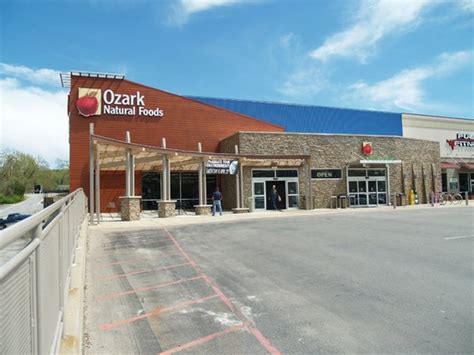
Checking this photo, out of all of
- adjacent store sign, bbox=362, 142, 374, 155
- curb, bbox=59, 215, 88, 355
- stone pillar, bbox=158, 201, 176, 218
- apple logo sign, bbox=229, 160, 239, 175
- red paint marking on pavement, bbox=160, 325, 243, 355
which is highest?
adjacent store sign, bbox=362, 142, 374, 155

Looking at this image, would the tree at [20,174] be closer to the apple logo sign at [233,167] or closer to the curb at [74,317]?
the apple logo sign at [233,167]

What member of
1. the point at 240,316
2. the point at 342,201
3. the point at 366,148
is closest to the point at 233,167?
the point at 342,201

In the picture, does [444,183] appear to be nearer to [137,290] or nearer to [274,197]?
[274,197]

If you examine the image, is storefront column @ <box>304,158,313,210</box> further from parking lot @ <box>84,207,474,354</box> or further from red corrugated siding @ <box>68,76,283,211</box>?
parking lot @ <box>84,207,474,354</box>

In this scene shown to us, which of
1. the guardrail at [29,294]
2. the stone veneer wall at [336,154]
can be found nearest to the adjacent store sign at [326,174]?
the stone veneer wall at [336,154]

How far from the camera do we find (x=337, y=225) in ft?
50.7

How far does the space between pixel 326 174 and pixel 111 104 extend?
15.1m

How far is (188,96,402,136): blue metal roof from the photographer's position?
30469mm

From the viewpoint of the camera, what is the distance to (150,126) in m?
26.0

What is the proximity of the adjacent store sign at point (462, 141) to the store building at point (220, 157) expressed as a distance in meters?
11.5

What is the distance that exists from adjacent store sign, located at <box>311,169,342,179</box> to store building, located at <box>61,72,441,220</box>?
0.23 feet

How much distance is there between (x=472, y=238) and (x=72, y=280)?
10.9 m

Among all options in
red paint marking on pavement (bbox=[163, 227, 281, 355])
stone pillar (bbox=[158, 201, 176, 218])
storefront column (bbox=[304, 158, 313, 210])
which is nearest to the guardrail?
red paint marking on pavement (bbox=[163, 227, 281, 355])

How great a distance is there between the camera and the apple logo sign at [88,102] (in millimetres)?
24328
